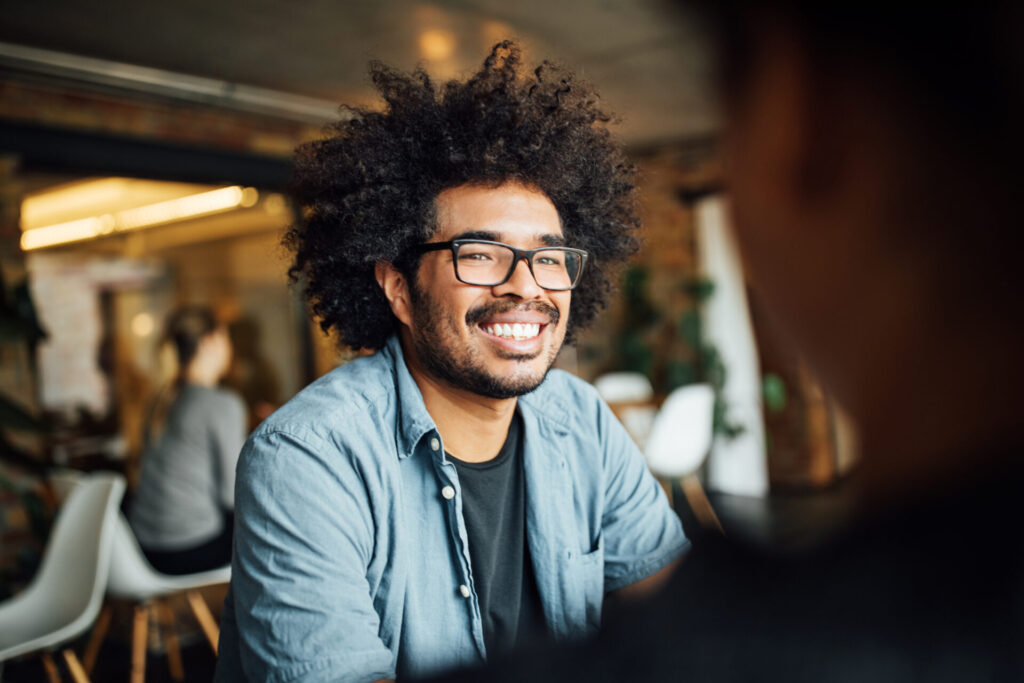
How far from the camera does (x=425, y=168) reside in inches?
60.6

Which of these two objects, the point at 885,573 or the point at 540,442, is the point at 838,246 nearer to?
the point at 885,573

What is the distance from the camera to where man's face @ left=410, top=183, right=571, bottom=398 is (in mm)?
1372

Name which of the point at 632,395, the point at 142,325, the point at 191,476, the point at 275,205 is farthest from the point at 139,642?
the point at 632,395

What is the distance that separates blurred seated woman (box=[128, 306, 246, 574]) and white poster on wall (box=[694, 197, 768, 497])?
4.22 meters

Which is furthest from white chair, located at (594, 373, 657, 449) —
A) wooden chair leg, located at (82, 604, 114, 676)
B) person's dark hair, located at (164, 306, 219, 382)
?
wooden chair leg, located at (82, 604, 114, 676)

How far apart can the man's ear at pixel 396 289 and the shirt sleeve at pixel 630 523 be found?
1.47 ft

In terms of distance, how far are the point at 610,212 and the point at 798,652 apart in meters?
1.42

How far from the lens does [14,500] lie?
375 centimetres

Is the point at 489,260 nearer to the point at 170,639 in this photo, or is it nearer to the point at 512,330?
the point at 512,330

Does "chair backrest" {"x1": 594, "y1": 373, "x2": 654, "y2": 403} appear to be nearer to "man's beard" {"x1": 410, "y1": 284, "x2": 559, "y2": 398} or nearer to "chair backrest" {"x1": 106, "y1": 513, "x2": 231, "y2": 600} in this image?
"chair backrest" {"x1": 106, "y1": 513, "x2": 231, "y2": 600}

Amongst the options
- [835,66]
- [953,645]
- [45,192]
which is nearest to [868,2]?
[835,66]

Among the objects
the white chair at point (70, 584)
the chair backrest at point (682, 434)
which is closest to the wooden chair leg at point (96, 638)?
the white chair at point (70, 584)

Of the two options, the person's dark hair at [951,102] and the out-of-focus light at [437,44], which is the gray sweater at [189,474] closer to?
the out-of-focus light at [437,44]

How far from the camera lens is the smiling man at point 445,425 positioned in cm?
112
